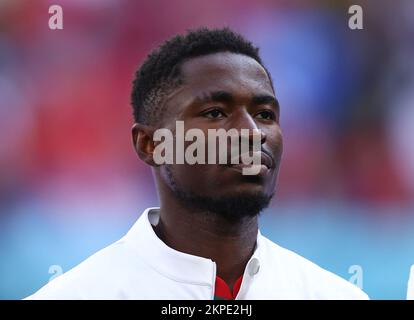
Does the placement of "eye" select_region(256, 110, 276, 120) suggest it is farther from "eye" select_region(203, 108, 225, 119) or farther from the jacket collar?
the jacket collar

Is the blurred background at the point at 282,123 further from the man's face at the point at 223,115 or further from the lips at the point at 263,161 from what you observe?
the lips at the point at 263,161

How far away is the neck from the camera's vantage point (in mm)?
1441

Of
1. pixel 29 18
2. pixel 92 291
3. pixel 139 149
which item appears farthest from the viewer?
pixel 29 18

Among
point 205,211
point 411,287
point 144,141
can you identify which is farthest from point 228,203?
point 411,287

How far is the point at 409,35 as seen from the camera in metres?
2.01

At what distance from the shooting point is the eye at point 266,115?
145 centimetres

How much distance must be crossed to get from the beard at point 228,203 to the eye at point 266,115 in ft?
0.62

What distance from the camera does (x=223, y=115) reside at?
1.40m

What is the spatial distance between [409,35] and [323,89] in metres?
0.32

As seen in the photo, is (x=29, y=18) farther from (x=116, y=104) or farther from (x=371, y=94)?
(x=371, y=94)

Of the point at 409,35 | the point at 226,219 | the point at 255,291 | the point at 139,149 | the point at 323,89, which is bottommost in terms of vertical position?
the point at 255,291

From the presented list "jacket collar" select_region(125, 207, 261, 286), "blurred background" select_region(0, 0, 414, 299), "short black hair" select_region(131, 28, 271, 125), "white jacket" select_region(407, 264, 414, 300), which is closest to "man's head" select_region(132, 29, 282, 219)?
"short black hair" select_region(131, 28, 271, 125)

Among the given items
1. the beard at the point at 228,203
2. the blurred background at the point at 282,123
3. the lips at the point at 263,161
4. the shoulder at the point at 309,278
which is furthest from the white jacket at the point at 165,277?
the blurred background at the point at 282,123

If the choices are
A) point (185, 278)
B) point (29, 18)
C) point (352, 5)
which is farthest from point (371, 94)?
point (29, 18)
